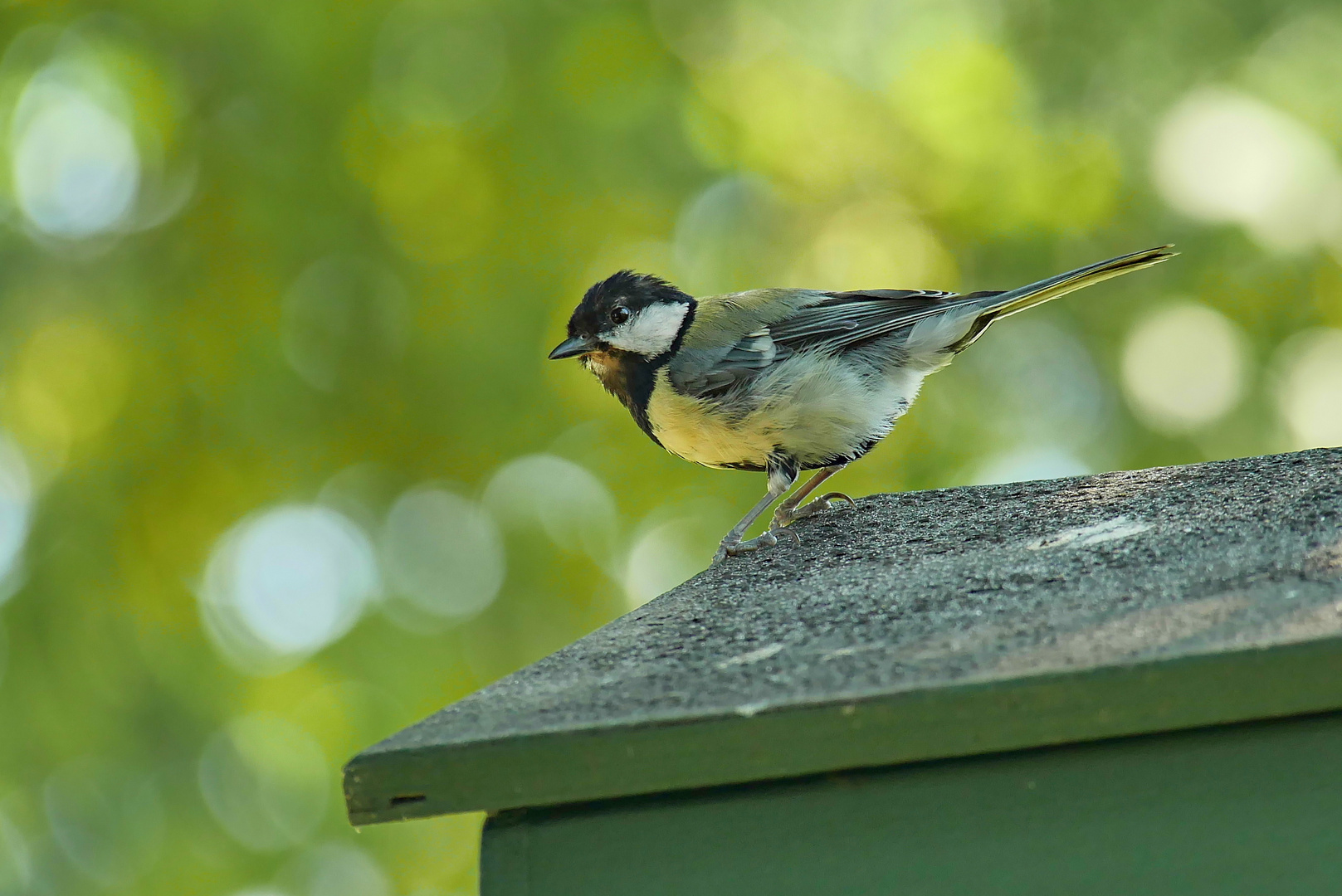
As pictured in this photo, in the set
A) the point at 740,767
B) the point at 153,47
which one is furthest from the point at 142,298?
the point at 740,767

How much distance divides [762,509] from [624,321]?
0.75 metres

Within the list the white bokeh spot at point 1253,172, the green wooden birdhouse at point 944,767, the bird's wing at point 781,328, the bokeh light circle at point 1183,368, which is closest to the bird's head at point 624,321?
the bird's wing at point 781,328

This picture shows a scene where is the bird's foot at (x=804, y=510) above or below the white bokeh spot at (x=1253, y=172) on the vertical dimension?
below

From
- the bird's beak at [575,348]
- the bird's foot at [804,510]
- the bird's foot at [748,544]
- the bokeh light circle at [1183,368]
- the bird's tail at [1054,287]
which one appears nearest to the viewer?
the bird's foot at [748,544]

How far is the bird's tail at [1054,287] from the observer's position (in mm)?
2941

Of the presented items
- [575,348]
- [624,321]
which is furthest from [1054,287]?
[575,348]

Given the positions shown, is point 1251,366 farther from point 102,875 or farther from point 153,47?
point 102,875

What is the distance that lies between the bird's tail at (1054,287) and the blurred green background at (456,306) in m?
1.82

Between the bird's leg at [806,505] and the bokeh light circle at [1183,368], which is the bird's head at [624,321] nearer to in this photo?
the bird's leg at [806,505]

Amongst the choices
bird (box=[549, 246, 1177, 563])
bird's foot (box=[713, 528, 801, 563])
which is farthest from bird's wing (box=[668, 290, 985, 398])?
bird's foot (box=[713, 528, 801, 563])

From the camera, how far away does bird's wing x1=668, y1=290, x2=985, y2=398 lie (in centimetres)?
336

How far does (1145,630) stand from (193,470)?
4.96 m

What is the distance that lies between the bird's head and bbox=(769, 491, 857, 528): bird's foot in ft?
2.16

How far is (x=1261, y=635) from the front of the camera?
1.32m
